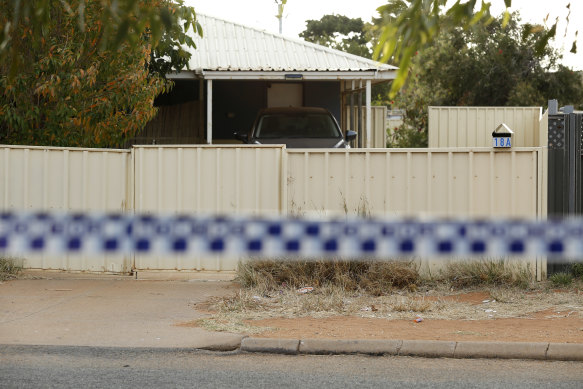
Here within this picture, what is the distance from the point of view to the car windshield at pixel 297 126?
17500 mm

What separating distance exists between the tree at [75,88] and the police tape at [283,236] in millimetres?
2355

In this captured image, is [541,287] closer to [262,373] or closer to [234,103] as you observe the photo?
[262,373]

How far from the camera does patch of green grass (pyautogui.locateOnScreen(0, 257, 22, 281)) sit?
38.4ft

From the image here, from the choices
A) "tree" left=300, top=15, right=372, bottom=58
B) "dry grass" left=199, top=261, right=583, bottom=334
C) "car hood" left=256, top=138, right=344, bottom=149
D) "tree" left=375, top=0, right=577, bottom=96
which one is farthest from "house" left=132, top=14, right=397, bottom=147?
"tree" left=300, top=15, right=372, bottom=58

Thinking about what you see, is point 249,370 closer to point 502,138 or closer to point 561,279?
point 561,279

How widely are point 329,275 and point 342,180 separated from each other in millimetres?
1380

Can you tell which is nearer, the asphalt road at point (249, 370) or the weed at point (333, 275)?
the asphalt road at point (249, 370)

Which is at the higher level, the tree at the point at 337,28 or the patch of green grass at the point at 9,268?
the tree at the point at 337,28

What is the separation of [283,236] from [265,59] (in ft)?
31.5

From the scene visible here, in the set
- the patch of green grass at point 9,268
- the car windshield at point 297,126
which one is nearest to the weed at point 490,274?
the patch of green grass at point 9,268

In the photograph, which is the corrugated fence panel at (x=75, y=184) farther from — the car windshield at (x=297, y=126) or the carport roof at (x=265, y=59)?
the carport roof at (x=265, y=59)

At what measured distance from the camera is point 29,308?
981 cm

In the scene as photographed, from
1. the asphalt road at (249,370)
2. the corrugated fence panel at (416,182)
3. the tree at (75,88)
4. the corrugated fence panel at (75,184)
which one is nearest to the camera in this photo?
the asphalt road at (249,370)

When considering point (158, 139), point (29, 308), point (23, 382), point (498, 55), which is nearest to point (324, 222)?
point (29, 308)
